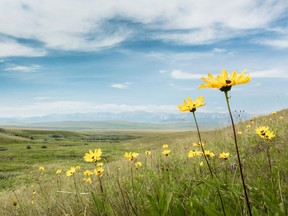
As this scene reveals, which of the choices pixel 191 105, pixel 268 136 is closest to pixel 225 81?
pixel 191 105

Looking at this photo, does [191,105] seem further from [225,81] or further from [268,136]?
[268,136]

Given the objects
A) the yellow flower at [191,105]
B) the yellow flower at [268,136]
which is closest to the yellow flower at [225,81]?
the yellow flower at [191,105]

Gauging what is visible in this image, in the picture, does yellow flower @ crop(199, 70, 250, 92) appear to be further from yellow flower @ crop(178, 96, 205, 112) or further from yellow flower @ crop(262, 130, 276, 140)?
yellow flower @ crop(262, 130, 276, 140)

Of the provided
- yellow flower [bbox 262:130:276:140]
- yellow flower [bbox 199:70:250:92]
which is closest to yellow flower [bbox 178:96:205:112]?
yellow flower [bbox 199:70:250:92]

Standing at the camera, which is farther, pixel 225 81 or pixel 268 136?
pixel 268 136

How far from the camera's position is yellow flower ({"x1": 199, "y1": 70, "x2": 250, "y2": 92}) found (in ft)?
6.67

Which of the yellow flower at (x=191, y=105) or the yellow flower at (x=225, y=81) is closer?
the yellow flower at (x=225, y=81)

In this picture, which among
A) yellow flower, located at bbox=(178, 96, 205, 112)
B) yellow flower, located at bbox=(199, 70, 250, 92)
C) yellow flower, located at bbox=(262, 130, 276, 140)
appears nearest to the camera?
yellow flower, located at bbox=(199, 70, 250, 92)

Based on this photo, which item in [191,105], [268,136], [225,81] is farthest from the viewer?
[268,136]

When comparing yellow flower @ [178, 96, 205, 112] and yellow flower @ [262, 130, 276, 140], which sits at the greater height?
yellow flower @ [178, 96, 205, 112]

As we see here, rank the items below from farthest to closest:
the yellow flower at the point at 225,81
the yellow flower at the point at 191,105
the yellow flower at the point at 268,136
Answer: the yellow flower at the point at 268,136 → the yellow flower at the point at 191,105 → the yellow flower at the point at 225,81

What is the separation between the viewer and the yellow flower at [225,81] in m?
2.03

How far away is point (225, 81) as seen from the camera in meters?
2.07

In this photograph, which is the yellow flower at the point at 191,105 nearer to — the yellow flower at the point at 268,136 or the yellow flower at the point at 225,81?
the yellow flower at the point at 225,81
